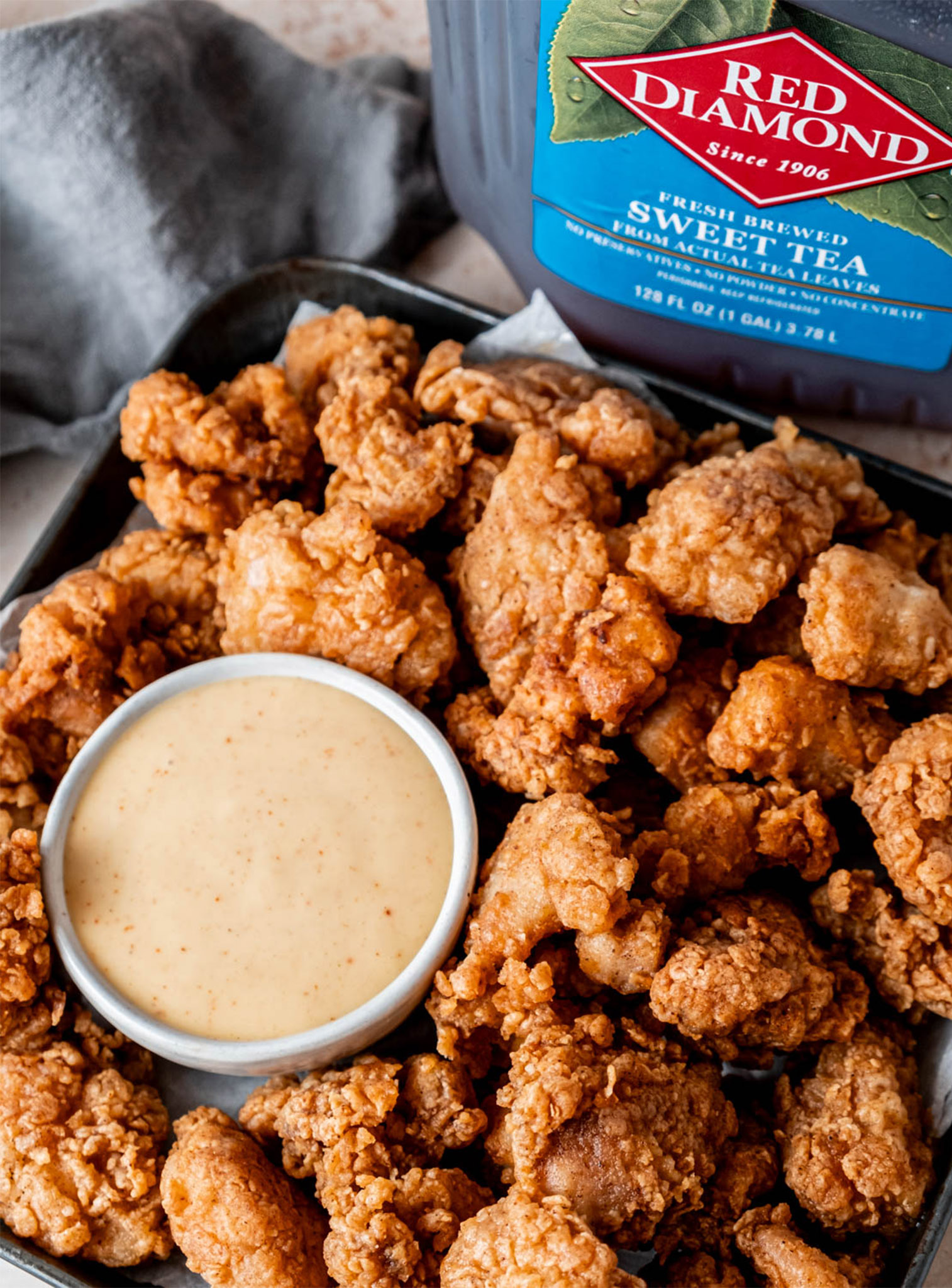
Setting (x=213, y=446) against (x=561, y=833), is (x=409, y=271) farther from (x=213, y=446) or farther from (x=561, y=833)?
(x=561, y=833)

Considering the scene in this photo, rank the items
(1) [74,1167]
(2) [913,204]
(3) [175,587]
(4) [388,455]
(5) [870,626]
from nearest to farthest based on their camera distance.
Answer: (1) [74,1167] < (5) [870,626] < (2) [913,204] < (4) [388,455] < (3) [175,587]

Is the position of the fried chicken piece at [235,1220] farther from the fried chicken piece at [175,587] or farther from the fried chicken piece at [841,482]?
the fried chicken piece at [841,482]

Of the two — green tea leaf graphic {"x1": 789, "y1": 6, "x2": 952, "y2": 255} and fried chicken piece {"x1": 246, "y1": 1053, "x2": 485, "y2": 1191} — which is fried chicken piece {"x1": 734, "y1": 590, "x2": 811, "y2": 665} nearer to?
green tea leaf graphic {"x1": 789, "y1": 6, "x2": 952, "y2": 255}

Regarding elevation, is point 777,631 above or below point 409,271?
below

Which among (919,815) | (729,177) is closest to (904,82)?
(729,177)

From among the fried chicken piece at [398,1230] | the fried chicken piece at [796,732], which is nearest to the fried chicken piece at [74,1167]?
the fried chicken piece at [398,1230]

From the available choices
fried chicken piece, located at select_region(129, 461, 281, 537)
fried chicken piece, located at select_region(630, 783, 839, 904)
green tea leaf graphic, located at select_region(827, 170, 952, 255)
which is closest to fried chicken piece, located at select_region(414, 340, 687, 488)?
fried chicken piece, located at select_region(129, 461, 281, 537)

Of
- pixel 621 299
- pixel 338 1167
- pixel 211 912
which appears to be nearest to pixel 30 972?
pixel 211 912
